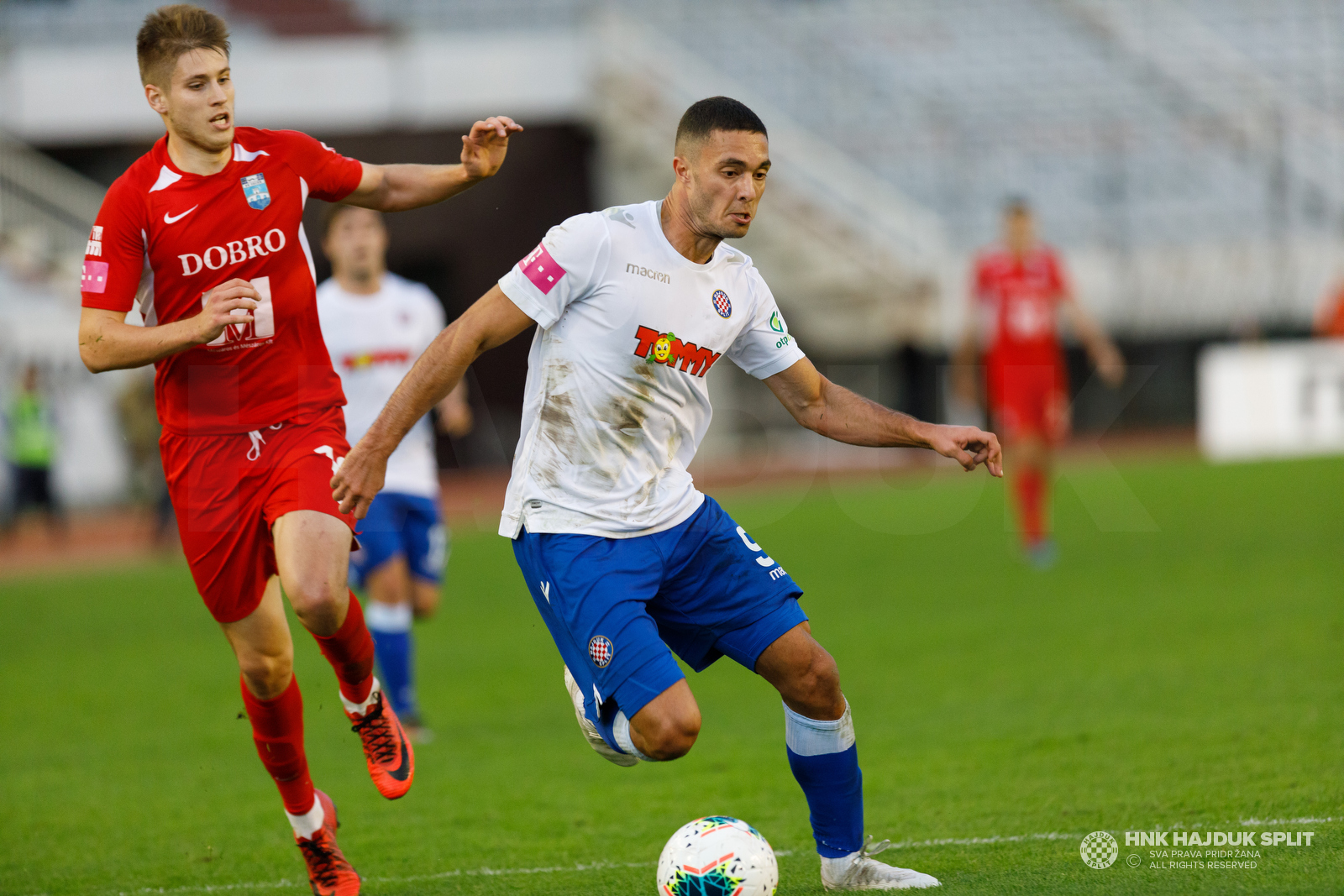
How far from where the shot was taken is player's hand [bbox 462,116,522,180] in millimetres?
5227

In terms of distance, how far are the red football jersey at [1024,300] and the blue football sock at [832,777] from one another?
852 centimetres

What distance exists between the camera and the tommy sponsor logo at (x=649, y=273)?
4719mm

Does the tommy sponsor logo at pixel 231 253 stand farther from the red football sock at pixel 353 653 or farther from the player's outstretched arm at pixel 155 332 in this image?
the red football sock at pixel 353 653

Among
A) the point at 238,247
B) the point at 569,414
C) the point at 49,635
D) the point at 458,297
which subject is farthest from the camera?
the point at 458,297

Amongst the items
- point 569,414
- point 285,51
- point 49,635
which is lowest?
point 49,635

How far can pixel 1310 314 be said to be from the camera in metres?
24.8

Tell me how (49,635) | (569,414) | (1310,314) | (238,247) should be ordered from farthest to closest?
(1310,314)
(49,635)
(238,247)
(569,414)

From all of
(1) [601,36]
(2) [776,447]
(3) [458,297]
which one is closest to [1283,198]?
(2) [776,447]

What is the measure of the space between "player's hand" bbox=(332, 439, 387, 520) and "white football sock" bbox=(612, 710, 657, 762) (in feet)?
3.25

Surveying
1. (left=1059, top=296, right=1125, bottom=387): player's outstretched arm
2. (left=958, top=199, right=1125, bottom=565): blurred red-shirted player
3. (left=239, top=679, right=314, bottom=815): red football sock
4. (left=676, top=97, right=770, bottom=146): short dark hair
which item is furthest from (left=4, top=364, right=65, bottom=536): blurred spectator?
(left=676, top=97, right=770, bottom=146): short dark hair

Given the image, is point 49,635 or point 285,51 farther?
point 285,51

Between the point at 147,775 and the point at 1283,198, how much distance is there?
24.3m

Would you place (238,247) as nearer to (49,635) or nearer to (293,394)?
(293,394)

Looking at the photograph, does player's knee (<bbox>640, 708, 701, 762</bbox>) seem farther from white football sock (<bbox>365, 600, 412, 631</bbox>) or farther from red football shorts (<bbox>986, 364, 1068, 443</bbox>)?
red football shorts (<bbox>986, 364, 1068, 443</bbox>)
